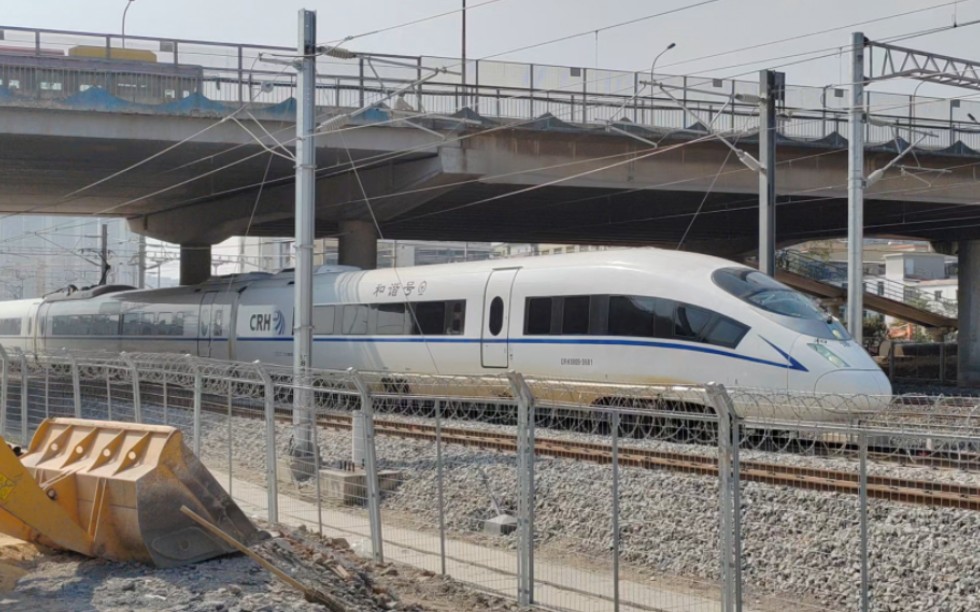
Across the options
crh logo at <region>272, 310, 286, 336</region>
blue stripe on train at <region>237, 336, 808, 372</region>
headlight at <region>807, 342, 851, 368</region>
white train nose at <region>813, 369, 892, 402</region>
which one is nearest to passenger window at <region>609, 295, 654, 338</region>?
blue stripe on train at <region>237, 336, 808, 372</region>

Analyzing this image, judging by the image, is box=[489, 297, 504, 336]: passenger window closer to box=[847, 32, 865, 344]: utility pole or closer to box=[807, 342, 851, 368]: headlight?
box=[807, 342, 851, 368]: headlight

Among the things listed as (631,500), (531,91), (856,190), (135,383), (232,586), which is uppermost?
(531,91)

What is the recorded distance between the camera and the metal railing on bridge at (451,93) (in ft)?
83.5

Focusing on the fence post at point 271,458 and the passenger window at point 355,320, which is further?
the passenger window at point 355,320

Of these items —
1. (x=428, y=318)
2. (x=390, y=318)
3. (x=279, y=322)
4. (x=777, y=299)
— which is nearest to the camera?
(x=777, y=299)

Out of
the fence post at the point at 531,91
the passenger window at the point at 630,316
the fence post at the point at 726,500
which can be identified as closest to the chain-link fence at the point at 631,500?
the fence post at the point at 726,500

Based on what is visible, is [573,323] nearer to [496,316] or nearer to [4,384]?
[496,316]

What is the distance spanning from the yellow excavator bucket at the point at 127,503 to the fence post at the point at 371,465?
4.22 ft

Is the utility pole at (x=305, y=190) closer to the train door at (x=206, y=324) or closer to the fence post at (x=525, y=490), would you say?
the fence post at (x=525, y=490)

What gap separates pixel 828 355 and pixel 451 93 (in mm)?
13634

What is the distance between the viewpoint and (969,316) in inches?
1578

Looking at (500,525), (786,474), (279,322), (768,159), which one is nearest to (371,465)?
(500,525)

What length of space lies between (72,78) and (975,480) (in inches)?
837

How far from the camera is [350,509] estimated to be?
1226 centimetres
